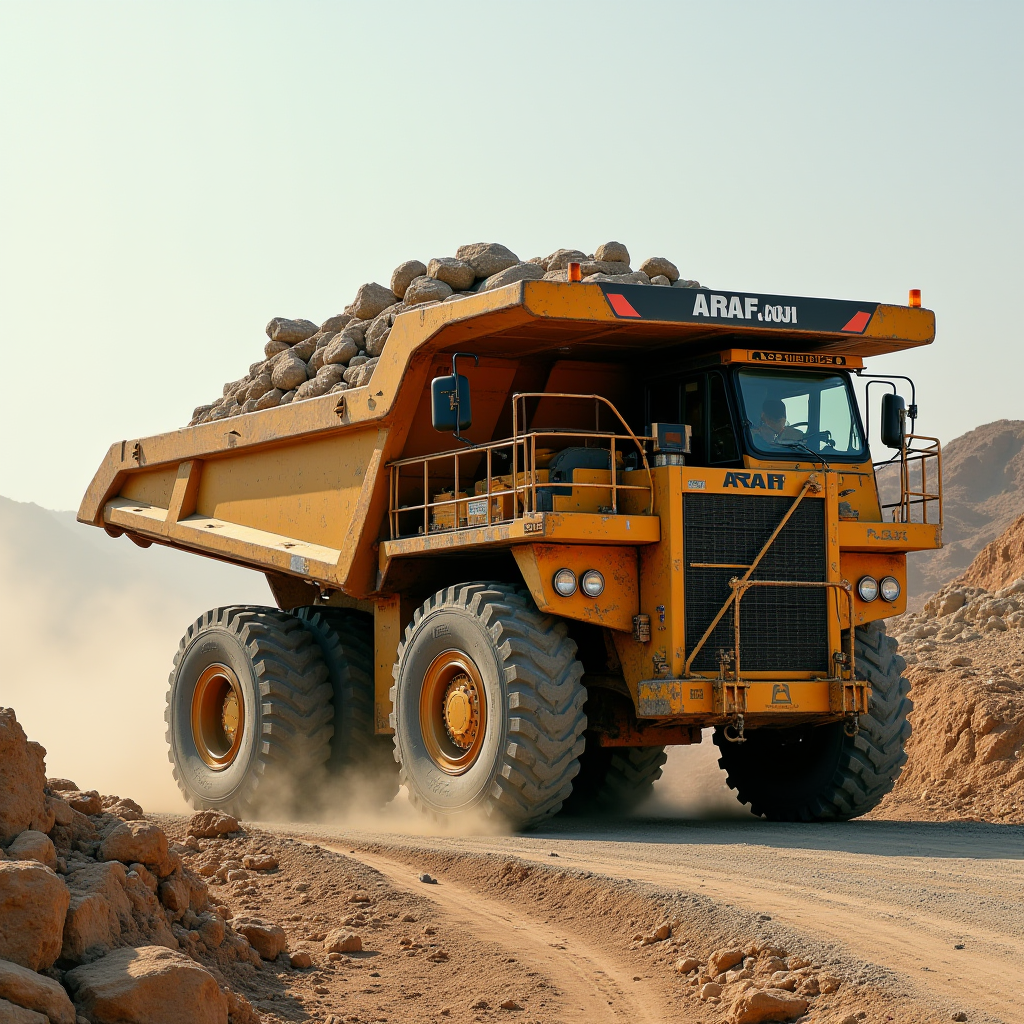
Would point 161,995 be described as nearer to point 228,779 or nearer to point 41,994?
point 41,994

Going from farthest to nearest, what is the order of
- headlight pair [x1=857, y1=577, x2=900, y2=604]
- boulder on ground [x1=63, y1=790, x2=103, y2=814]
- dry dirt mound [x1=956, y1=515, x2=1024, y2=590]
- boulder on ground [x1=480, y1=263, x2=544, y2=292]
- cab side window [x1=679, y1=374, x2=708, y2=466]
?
dry dirt mound [x1=956, y1=515, x2=1024, y2=590] < boulder on ground [x1=480, y1=263, x2=544, y2=292] < cab side window [x1=679, y1=374, x2=708, y2=466] < headlight pair [x1=857, y1=577, x2=900, y2=604] < boulder on ground [x1=63, y1=790, x2=103, y2=814]

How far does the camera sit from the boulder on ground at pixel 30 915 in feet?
16.5

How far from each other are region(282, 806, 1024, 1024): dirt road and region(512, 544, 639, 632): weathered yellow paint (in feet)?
4.86

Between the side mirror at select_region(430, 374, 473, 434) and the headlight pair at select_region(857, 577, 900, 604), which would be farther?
the headlight pair at select_region(857, 577, 900, 604)

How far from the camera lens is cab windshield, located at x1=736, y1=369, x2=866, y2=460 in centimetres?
1116

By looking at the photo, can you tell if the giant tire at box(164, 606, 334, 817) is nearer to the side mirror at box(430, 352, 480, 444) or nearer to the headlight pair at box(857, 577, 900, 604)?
the side mirror at box(430, 352, 480, 444)

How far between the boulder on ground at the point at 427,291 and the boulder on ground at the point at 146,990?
9402 mm

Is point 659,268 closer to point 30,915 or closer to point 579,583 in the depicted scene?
point 579,583

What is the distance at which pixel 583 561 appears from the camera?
10312mm

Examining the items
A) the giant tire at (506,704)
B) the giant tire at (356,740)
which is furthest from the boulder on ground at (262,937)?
the giant tire at (356,740)

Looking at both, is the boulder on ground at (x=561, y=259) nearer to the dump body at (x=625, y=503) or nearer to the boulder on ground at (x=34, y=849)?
the dump body at (x=625, y=503)

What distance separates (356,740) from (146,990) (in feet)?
25.7

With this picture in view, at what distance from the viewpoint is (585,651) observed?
11398 millimetres

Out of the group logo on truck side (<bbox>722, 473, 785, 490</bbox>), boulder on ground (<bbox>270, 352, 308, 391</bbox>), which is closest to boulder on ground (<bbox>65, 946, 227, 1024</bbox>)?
logo on truck side (<bbox>722, 473, 785, 490</bbox>)
